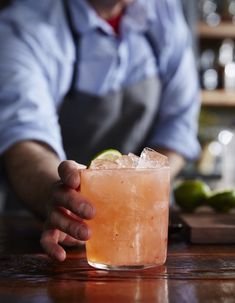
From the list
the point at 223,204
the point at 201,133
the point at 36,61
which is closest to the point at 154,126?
the point at 36,61

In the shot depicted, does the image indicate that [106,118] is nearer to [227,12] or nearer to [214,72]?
[214,72]

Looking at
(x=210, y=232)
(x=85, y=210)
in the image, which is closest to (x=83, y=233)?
(x=85, y=210)

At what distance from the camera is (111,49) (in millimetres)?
2072

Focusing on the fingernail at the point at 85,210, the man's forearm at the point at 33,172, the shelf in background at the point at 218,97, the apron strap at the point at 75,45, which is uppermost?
the shelf in background at the point at 218,97

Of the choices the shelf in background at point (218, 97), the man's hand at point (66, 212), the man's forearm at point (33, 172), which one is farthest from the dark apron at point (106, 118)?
the shelf in background at point (218, 97)

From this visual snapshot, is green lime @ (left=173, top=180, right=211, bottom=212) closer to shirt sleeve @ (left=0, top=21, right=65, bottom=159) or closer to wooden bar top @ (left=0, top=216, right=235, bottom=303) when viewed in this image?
shirt sleeve @ (left=0, top=21, right=65, bottom=159)

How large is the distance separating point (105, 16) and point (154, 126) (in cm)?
42

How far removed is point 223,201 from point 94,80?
0.69 m

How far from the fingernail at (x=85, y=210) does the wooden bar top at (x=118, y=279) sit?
3.4 inches

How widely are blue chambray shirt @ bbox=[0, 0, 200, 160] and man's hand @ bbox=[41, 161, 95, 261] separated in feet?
1.82

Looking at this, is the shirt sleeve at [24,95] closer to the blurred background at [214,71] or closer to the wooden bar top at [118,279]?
the wooden bar top at [118,279]

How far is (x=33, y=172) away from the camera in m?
1.42

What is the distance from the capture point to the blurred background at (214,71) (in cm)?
345

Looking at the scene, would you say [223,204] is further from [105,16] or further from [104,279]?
[105,16]
